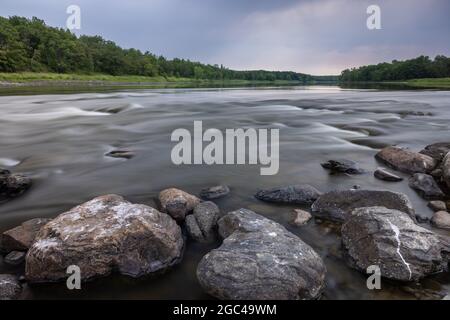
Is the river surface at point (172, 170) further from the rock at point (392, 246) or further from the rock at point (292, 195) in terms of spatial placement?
the rock at point (292, 195)

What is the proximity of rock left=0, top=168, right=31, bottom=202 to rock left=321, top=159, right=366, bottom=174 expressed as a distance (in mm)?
7795

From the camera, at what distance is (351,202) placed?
5.93 meters

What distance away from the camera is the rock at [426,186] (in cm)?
679

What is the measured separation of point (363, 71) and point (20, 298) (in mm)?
194348

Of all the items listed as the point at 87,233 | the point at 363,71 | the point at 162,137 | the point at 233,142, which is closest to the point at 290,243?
the point at 87,233

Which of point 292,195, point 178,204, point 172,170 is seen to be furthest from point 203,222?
point 172,170

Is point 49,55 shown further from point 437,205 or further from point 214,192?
point 437,205

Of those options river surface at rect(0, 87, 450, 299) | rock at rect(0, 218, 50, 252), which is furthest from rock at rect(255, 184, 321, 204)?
rock at rect(0, 218, 50, 252)

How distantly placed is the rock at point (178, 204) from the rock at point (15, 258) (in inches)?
91.6

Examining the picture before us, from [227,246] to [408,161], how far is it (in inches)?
254

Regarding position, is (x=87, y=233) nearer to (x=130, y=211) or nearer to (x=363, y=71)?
(x=130, y=211)

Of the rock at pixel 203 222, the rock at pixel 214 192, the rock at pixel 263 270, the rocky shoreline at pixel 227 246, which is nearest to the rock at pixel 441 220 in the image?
the rocky shoreline at pixel 227 246

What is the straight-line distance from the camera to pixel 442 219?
18.1 ft

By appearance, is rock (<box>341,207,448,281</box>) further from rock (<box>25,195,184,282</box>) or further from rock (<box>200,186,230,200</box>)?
rock (<box>200,186,230,200</box>)
